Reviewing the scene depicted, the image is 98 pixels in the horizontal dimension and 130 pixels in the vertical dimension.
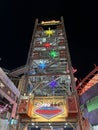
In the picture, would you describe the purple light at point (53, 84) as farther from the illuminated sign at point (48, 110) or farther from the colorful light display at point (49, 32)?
the colorful light display at point (49, 32)

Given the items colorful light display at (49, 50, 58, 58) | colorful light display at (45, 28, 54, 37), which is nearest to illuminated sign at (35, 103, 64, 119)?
colorful light display at (49, 50, 58, 58)

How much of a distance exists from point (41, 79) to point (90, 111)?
48.3 feet

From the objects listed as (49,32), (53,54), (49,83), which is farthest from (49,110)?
(49,32)

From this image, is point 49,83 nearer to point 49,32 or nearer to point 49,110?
point 49,110

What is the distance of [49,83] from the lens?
12.7m

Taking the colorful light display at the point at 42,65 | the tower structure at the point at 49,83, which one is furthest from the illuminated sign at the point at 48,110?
the colorful light display at the point at 42,65

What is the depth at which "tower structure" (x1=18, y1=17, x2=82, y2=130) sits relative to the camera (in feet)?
29.2

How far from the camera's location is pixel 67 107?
28.9ft

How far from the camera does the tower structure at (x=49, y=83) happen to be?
351 inches

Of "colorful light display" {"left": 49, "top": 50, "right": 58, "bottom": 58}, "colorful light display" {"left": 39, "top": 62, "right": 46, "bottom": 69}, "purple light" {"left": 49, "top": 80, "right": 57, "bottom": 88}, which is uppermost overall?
"colorful light display" {"left": 49, "top": 50, "right": 58, "bottom": 58}

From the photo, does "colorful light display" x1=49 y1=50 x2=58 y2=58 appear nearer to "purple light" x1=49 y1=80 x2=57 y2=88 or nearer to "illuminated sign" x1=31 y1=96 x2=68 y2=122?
"purple light" x1=49 y1=80 x2=57 y2=88

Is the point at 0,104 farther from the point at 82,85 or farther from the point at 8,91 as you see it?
the point at 82,85

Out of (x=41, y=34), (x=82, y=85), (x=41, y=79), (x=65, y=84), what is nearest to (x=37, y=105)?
(x=41, y=79)

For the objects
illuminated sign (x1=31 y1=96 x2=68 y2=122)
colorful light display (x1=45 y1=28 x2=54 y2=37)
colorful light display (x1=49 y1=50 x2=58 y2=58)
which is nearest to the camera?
illuminated sign (x1=31 y1=96 x2=68 y2=122)
